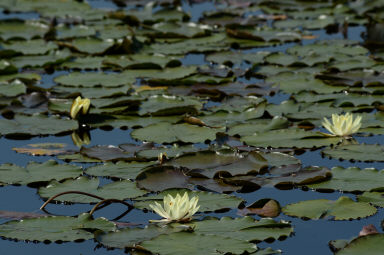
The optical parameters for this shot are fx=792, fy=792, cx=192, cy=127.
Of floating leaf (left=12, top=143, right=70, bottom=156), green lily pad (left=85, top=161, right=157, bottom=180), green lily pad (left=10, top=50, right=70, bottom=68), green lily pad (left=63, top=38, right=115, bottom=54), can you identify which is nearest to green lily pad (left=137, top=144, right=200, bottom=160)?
green lily pad (left=85, top=161, right=157, bottom=180)

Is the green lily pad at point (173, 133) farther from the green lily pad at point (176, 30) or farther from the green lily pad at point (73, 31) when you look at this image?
the green lily pad at point (73, 31)

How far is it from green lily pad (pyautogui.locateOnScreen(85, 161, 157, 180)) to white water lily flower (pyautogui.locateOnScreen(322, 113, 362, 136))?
3.25 ft

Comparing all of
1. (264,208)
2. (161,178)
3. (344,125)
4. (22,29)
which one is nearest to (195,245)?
(264,208)

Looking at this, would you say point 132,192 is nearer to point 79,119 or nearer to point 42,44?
point 79,119

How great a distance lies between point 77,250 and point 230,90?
7.81 feet

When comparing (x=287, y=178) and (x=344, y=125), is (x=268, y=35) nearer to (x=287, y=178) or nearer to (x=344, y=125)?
(x=344, y=125)

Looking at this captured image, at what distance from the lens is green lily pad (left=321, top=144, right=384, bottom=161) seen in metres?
3.91

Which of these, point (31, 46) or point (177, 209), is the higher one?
point (31, 46)

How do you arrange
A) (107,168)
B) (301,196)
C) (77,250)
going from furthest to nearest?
(107,168) < (301,196) < (77,250)

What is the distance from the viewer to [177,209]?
3.10 metres

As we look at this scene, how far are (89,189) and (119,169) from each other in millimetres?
280

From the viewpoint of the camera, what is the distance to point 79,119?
461cm

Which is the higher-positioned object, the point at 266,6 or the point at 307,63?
the point at 266,6

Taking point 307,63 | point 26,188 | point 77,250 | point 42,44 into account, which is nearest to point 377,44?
A: point 307,63
